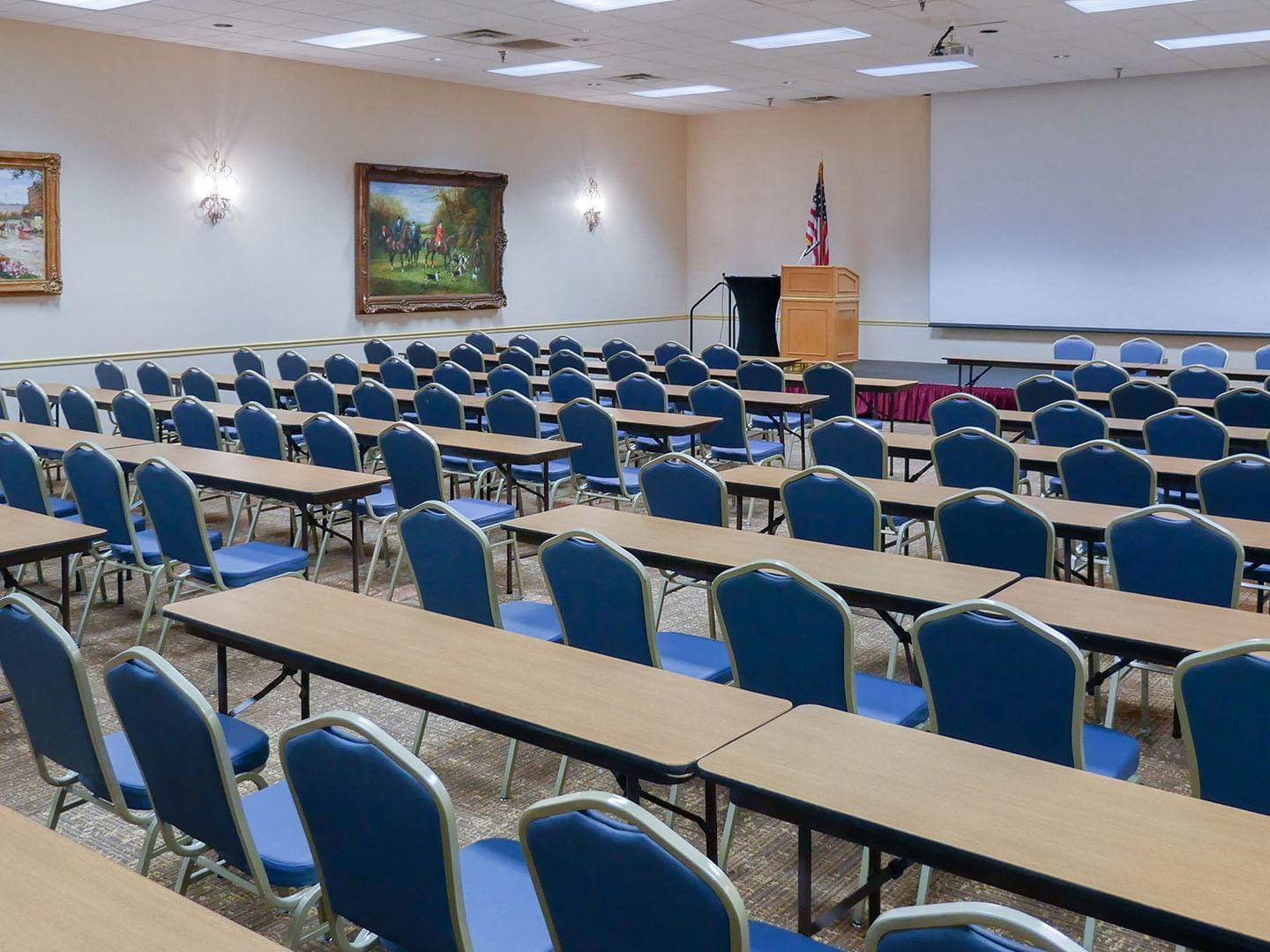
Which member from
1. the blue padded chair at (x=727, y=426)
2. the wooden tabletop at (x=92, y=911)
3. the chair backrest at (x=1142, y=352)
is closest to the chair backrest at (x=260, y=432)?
the blue padded chair at (x=727, y=426)

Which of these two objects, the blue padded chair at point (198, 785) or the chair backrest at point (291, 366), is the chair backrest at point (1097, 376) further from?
the blue padded chair at point (198, 785)

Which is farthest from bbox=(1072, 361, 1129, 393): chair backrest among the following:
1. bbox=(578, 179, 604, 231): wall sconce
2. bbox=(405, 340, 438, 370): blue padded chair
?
bbox=(578, 179, 604, 231): wall sconce

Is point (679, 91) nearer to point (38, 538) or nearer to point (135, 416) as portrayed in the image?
point (135, 416)

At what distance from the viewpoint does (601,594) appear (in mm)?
3758

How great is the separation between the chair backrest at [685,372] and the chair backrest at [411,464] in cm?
493

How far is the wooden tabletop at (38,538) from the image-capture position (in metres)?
4.23

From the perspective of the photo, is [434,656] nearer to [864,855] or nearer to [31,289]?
[864,855]

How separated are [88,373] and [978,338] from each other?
428 inches

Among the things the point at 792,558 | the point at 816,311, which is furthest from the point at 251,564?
the point at 816,311

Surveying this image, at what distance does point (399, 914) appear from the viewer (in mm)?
2283

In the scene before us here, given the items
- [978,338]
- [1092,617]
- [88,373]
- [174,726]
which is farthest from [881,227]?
[174,726]

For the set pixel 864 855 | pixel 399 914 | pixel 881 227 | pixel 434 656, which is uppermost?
pixel 881 227

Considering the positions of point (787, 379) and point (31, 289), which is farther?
point (787, 379)

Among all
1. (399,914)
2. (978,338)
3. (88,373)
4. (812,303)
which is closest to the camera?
(399,914)
